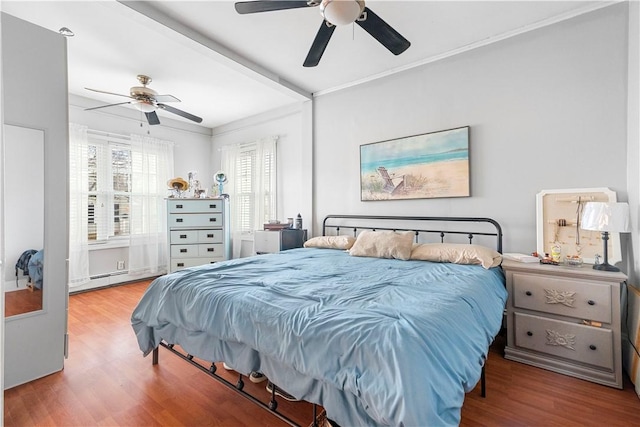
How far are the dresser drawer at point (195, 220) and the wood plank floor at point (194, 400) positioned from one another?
7.76 feet

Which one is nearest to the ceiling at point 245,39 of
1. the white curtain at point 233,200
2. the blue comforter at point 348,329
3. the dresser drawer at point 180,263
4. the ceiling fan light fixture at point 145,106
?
the ceiling fan light fixture at point 145,106

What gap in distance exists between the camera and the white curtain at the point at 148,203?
4.83 metres

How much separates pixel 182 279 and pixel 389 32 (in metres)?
2.24

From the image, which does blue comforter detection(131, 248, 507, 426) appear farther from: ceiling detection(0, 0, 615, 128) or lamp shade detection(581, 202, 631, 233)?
ceiling detection(0, 0, 615, 128)

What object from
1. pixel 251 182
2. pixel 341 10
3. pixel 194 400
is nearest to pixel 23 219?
pixel 194 400

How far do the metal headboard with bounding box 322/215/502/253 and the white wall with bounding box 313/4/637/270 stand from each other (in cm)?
9

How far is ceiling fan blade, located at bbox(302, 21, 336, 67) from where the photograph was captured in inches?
80.6

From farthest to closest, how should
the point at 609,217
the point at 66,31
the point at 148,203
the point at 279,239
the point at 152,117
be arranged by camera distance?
the point at 148,203 → the point at 279,239 → the point at 152,117 → the point at 66,31 → the point at 609,217

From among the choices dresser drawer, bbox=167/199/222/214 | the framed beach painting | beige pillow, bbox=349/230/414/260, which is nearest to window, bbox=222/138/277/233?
dresser drawer, bbox=167/199/222/214

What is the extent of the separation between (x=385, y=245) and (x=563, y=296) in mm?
1374

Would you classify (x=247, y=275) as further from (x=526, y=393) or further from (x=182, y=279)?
(x=526, y=393)

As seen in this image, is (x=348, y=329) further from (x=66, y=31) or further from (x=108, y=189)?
(x=108, y=189)

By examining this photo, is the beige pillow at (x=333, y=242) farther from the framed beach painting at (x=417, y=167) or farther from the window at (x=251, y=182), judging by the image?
the window at (x=251, y=182)

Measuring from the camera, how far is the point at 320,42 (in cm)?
221
